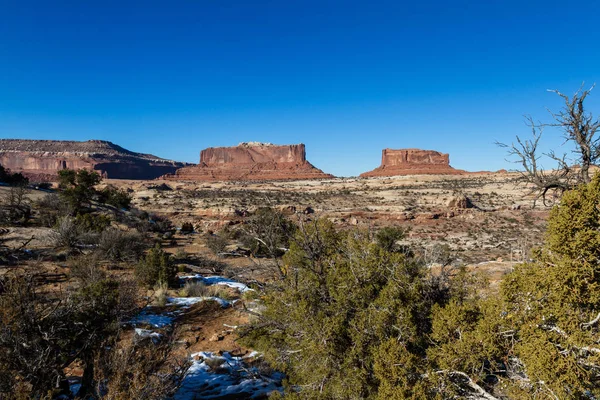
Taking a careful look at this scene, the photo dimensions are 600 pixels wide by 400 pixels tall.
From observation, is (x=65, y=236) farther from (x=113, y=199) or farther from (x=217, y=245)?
(x=113, y=199)

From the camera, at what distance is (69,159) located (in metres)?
122

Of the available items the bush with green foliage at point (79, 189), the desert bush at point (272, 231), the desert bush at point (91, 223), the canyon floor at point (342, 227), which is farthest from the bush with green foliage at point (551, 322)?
the bush with green foliage at point (79, 189)

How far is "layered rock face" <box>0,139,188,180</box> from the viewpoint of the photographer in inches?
4705

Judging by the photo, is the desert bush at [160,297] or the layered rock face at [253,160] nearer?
the desert bush at [160,297]

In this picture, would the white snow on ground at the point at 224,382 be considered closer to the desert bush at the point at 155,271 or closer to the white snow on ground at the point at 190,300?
the white snow on ground at the point at 190,300

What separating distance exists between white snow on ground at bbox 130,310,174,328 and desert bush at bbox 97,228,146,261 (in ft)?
19.6

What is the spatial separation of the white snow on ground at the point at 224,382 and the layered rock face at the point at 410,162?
99.7 metres

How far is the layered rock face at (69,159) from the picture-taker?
11950 cm

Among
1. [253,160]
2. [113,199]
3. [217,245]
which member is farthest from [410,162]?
[217,245]

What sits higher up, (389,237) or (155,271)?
(389,237)

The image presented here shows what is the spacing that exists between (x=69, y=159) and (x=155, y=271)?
139624mm

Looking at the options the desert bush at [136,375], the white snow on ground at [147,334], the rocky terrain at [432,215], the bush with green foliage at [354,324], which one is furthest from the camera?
the rocky terrain at [432,215]

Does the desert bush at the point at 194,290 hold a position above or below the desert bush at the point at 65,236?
below

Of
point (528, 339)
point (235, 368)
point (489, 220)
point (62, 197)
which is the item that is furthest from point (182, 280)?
point (489, 220)
